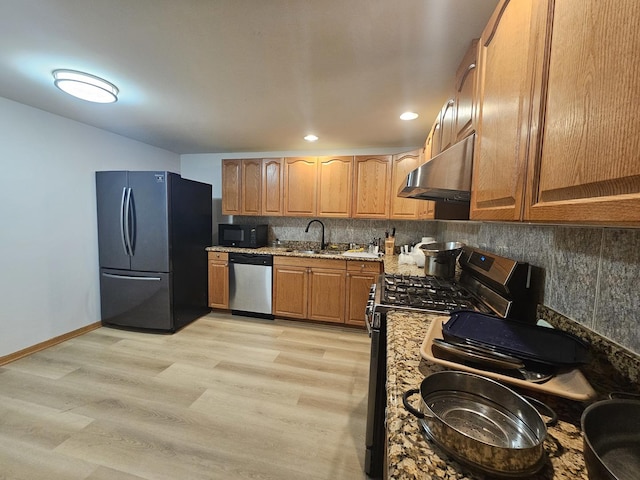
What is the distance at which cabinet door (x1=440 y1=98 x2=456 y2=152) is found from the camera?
5.26 ft

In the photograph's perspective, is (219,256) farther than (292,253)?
Yes

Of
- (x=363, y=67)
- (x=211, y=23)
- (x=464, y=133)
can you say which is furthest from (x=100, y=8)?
(x=464, y=133)

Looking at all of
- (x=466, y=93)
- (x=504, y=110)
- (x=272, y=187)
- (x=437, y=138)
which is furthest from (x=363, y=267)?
(x=504, y=110)

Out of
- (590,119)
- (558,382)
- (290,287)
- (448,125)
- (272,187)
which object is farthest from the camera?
(272,187)

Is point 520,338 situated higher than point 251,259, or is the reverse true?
point 520,338

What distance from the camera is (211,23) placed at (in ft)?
4.35

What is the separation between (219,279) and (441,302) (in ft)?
9.64

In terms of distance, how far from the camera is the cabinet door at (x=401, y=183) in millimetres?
3203

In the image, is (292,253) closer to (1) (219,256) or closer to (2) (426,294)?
(1) (219,256)

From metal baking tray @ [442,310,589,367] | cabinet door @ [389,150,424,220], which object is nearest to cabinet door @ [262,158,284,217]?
cabinet door @ [389,150,424,220]

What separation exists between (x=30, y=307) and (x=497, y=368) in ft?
12.1

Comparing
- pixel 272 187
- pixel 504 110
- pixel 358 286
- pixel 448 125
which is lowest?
pixel 358 286

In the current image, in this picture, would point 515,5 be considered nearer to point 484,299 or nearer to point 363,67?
point 363,67

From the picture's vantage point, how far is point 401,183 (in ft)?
10.5
